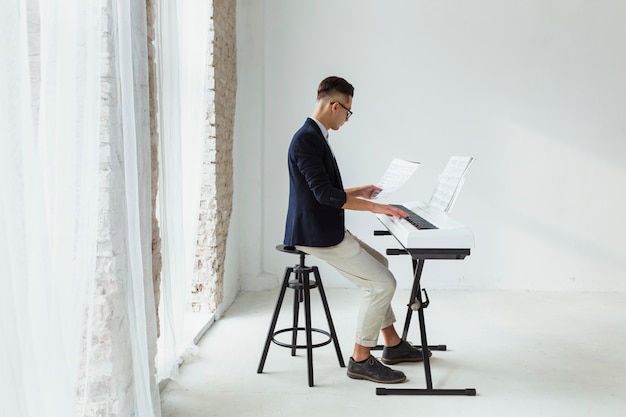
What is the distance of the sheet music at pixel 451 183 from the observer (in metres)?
2.99

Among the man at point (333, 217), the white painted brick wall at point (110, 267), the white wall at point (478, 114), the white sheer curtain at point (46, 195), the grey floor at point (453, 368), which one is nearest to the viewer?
the white sheer curtain at point (46, 195)

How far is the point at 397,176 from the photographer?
322 cm

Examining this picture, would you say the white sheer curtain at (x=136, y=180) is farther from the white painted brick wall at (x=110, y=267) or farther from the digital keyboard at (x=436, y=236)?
the digital keyboard at (x=436, y=236)

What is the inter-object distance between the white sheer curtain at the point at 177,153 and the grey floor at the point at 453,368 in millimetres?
294

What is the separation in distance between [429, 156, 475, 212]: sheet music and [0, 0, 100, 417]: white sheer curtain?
1.67 m

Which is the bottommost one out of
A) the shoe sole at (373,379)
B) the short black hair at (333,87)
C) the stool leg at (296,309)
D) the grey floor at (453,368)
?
the grey floor at (453,368)

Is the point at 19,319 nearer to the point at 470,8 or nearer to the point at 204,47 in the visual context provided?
the point at 204,47

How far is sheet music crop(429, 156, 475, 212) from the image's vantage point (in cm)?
299

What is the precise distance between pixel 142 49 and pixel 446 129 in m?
3.27

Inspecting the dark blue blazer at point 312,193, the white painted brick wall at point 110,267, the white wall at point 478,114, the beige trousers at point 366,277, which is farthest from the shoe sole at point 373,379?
the white wall at point 478,114

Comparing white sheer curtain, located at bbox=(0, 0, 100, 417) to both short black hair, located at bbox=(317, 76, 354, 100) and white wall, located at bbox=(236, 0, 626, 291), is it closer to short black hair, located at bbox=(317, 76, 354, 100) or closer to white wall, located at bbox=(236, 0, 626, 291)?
short black hair, located at bbox=(317, 76, 354, 100)

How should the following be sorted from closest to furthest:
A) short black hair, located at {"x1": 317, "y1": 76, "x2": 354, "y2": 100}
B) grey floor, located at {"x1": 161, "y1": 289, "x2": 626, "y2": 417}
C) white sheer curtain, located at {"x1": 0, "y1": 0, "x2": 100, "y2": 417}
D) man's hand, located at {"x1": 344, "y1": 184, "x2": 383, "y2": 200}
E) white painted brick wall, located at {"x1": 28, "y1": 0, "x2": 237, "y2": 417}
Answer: white sheer curtain, located at {"x1": 0, "y1": 0, "x2": 100, "y2": 417} → white painted brick wall, located at {"x1": 28, "y1": 0, "x2": 237, "y2": 417} → grey floor, located at {"x1": 161, "y1": 289, "x2": 626, "y2": 417} → short black hair, located at {"x1": 317, "y1": 76, "x2": 354, "y2": 100} → man's hand, located at {"x1": 344, "y1": 184, "x2": 383, "y2": 200}

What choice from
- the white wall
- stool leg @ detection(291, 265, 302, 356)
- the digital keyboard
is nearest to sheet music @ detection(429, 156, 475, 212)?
the digital keyboard

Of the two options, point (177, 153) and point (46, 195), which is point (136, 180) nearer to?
point (46, 195)
